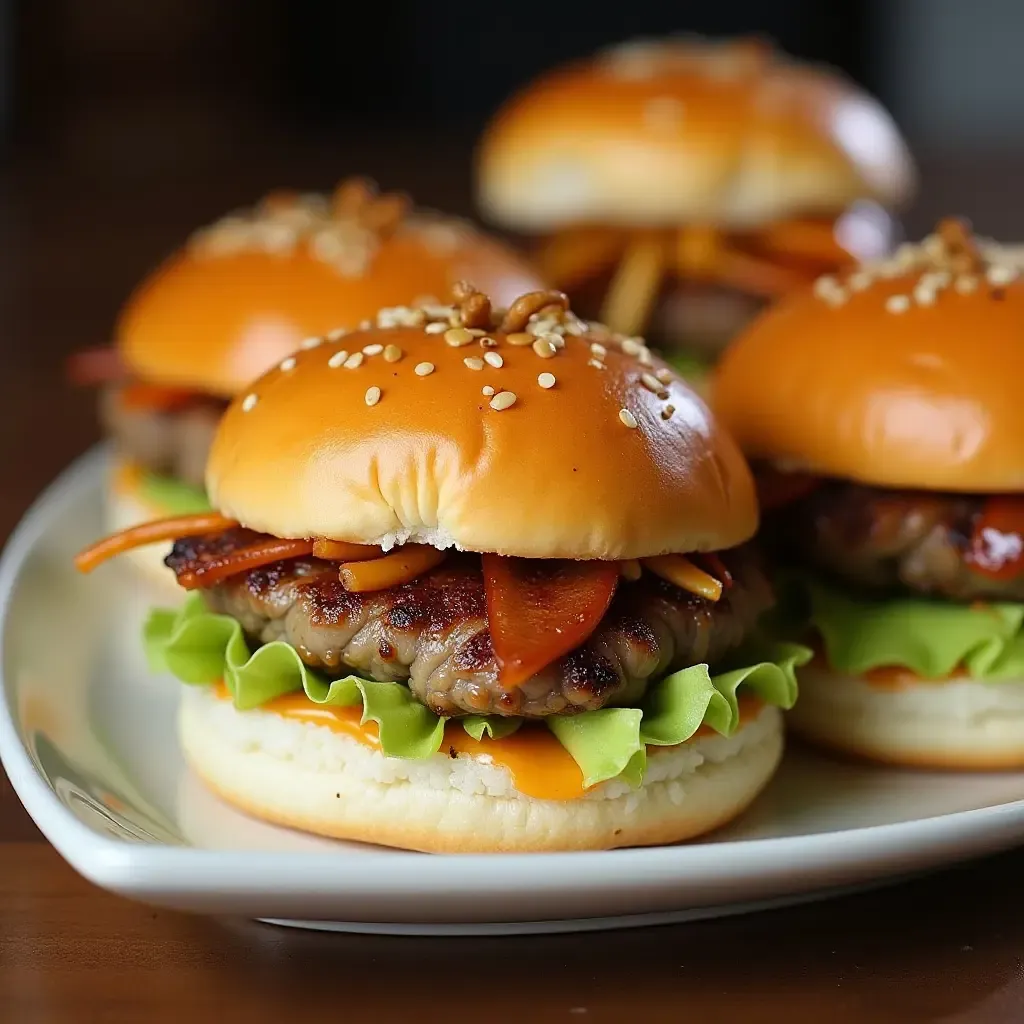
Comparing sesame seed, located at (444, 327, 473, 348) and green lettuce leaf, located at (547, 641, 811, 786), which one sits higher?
sesame seed, located at (444, 327, 473, 348)

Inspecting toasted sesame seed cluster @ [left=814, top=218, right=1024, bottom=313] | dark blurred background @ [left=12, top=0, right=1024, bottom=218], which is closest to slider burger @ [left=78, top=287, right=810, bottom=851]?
toasted sesame seed cluster @ [left=814, top=218, right=1024, bottom=313]

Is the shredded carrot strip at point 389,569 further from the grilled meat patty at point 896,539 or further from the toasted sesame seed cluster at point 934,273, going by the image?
the toasted sesame seed cluster at point 934,273

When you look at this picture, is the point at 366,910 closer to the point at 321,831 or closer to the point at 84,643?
the point at 321,831

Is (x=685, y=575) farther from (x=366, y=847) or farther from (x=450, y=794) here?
(x=366, y=847)

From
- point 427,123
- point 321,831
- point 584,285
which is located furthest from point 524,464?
point 427,123

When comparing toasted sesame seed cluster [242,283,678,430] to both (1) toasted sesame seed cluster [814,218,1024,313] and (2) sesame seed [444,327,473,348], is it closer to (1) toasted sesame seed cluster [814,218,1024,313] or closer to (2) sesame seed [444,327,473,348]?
(2) sesame seed [444,327,473,348]
